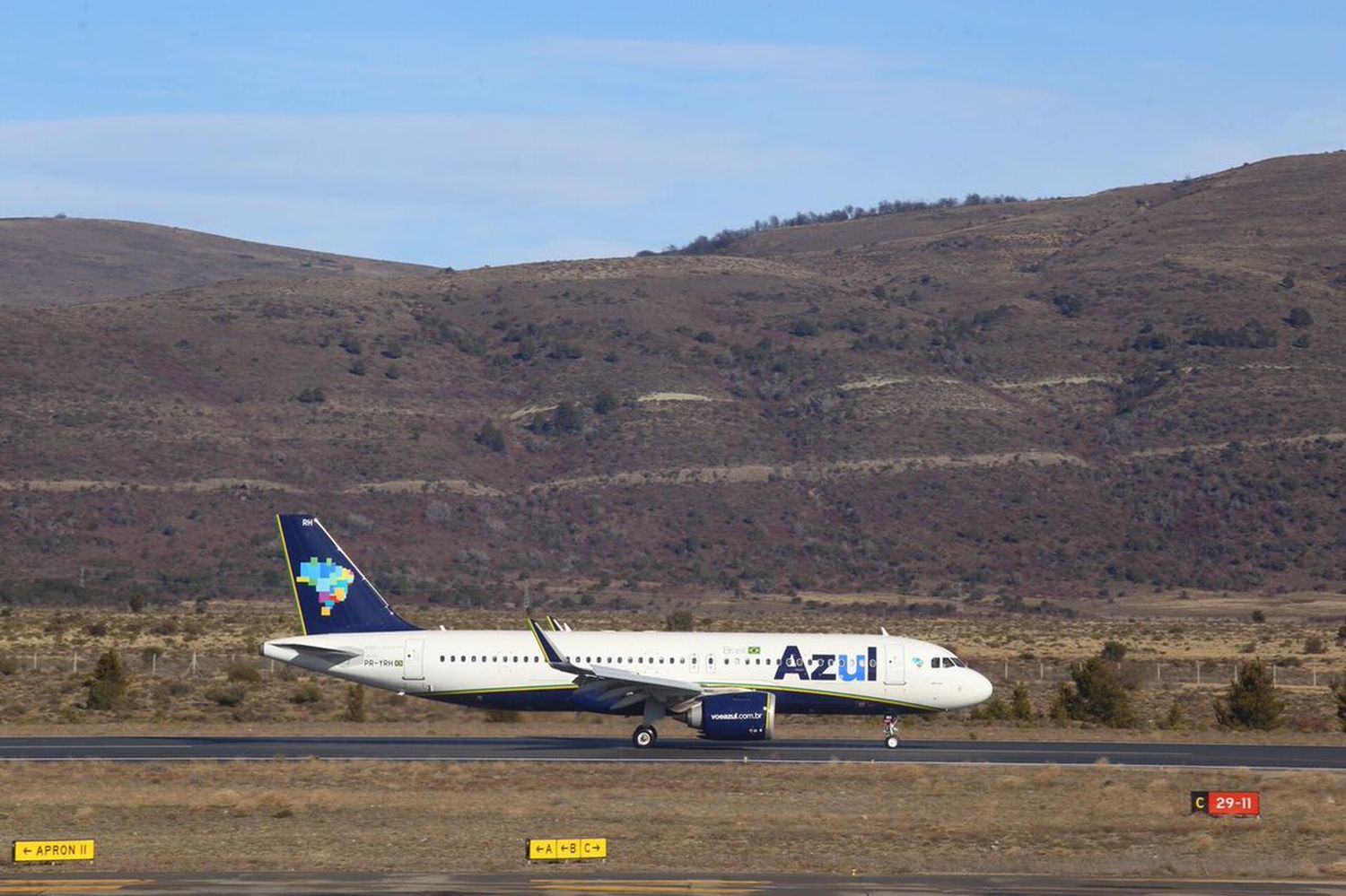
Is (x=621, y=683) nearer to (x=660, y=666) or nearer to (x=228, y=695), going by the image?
(x=660, y=666)

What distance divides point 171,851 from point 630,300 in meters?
131

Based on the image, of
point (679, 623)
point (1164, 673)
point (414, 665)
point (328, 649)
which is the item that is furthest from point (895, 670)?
point (679, 623)

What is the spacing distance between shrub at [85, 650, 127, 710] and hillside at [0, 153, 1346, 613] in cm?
5025

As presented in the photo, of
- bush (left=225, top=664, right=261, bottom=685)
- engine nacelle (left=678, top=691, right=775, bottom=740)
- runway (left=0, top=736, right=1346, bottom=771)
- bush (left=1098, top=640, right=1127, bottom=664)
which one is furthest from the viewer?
bush (left=1098, top=640, right=1127, bottom=664)

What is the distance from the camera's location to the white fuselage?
41.8 metres

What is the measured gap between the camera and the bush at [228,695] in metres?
51.2

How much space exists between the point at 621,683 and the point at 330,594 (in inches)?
313

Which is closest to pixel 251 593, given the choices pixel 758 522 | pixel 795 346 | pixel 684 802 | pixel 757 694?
pixel 758 522

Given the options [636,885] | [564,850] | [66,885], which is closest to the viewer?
[66,885]

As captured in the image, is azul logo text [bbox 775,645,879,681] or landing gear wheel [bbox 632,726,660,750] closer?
landing gear wheel [bbox 632,726,660,750]

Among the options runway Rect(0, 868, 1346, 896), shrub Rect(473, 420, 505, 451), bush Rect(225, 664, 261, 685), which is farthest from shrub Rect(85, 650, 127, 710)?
shrub Rect(473, 420, 505, 451)

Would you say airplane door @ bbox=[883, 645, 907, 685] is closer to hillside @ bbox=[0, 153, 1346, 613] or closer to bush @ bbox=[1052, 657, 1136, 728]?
bush @ bbox=[1052, 657, 1136, 728]

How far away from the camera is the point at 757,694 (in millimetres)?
40656

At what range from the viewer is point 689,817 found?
30.2 meters
